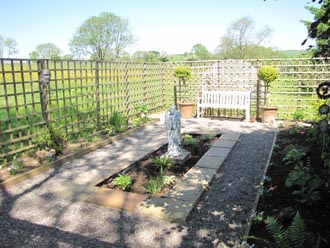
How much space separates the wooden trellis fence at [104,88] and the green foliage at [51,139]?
0.17 metres

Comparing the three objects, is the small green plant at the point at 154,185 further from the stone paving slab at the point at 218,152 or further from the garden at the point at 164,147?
the stone paving slab at the point at 218,152

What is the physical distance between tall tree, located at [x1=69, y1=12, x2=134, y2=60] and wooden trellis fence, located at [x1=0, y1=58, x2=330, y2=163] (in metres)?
25.9

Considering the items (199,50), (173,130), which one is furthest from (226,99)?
(199,50)

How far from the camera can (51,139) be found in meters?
4.84

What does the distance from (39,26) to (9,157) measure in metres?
23.8

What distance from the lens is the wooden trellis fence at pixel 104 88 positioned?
187 inches

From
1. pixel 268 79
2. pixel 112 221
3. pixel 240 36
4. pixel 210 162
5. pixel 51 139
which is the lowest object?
pixel 112 221

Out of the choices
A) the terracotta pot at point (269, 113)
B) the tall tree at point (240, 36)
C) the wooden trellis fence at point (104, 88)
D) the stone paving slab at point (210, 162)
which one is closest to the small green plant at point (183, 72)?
the wooden trellis fence at point (104, 88)

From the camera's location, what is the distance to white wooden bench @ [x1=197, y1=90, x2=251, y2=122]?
794 centimetres

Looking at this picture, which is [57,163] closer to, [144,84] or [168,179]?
[168,179]

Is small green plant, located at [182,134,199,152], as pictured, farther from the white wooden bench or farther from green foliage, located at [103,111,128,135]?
the white wooden bench

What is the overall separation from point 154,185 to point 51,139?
2.29m

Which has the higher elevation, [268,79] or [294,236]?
[268,79]

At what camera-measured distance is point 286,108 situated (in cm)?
851
